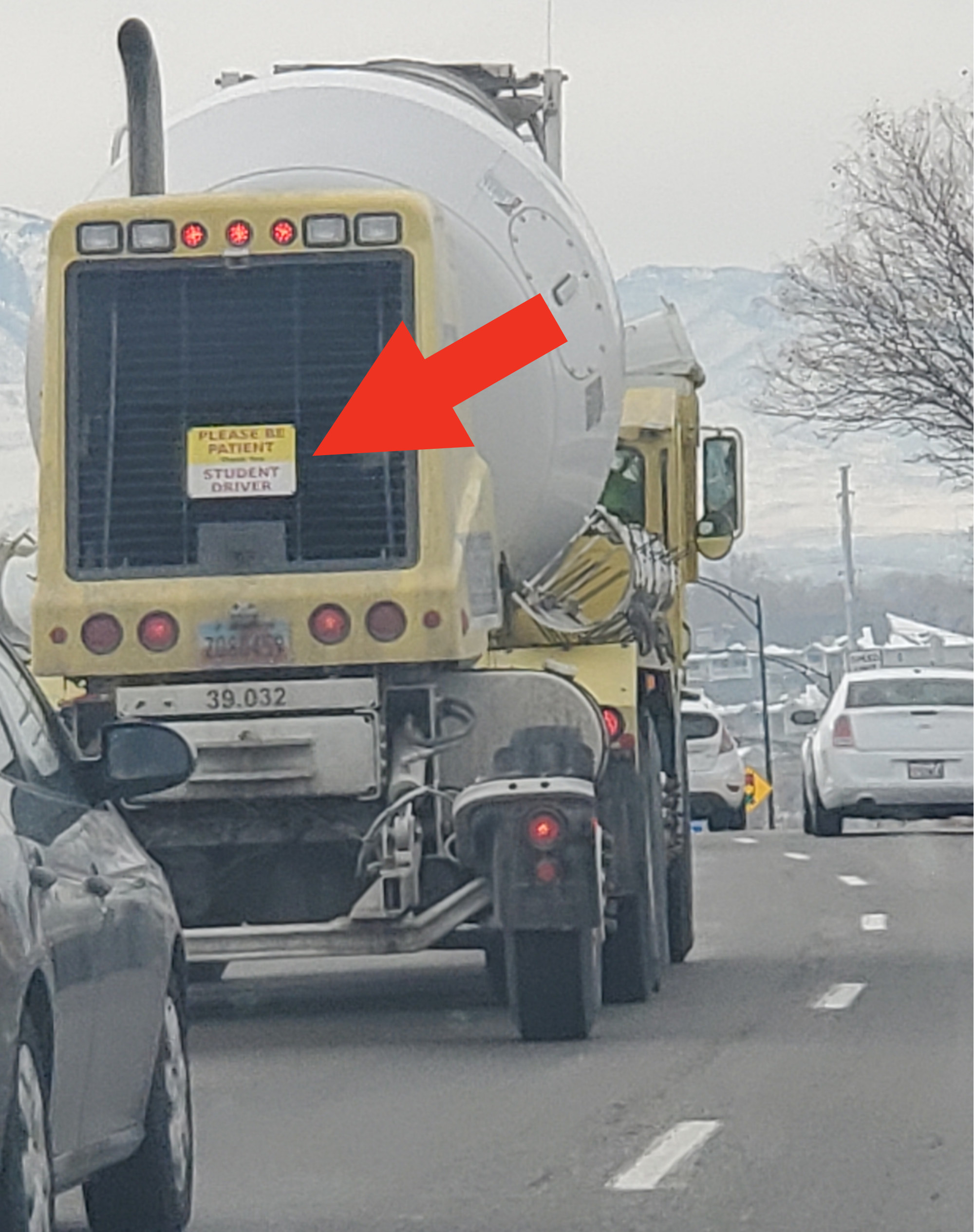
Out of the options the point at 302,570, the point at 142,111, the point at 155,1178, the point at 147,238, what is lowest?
the point at 155,1178

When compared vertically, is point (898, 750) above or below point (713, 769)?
above

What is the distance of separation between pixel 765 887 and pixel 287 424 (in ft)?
37.9

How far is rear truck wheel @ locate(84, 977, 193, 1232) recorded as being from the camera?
8328mm

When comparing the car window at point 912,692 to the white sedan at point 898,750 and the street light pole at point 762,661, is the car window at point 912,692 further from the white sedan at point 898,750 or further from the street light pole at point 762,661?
the street light pole at point 762,661

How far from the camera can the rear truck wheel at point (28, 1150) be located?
261 inches

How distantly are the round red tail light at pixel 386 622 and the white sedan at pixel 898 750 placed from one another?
17.7 meters

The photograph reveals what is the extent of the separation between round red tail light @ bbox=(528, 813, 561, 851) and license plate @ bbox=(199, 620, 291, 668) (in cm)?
114

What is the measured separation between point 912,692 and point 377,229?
18923 mm

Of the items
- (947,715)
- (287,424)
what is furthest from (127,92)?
(947,715)

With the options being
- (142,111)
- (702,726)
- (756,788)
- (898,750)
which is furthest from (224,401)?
(756,788)

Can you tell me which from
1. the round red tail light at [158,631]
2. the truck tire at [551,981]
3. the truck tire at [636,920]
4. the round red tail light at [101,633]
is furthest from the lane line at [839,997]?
the round red tail light at [101,633]

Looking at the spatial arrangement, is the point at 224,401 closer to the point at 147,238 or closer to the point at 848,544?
the point at 147,238

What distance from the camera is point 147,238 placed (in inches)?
537

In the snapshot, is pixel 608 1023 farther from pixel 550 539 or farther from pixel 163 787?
pixel 163 787
